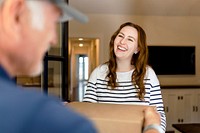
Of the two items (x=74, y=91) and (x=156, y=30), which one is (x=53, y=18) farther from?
(x=74, y=91)

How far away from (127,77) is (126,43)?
171mm

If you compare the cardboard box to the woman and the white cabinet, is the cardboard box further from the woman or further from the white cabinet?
the white cabinet

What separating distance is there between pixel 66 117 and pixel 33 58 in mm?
118

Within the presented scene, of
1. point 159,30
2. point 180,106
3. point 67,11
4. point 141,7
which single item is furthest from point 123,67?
point 159,30

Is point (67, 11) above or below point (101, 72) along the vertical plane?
above

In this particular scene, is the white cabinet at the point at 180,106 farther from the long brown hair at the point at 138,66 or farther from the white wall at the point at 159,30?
the long brown hair at the point at 138,66

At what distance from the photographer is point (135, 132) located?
85cm

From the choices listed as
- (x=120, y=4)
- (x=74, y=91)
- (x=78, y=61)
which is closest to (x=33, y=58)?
(x=120, y=4)

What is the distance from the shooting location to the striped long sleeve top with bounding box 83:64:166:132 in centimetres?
140

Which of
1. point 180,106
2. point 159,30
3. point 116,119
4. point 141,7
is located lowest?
point 180,106

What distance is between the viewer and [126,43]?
1488mm

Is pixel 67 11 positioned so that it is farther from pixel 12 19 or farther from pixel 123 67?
pixel 123 67

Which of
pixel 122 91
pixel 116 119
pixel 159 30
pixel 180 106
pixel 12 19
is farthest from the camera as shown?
pixel 159 30

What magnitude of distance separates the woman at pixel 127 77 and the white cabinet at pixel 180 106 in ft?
12.3
